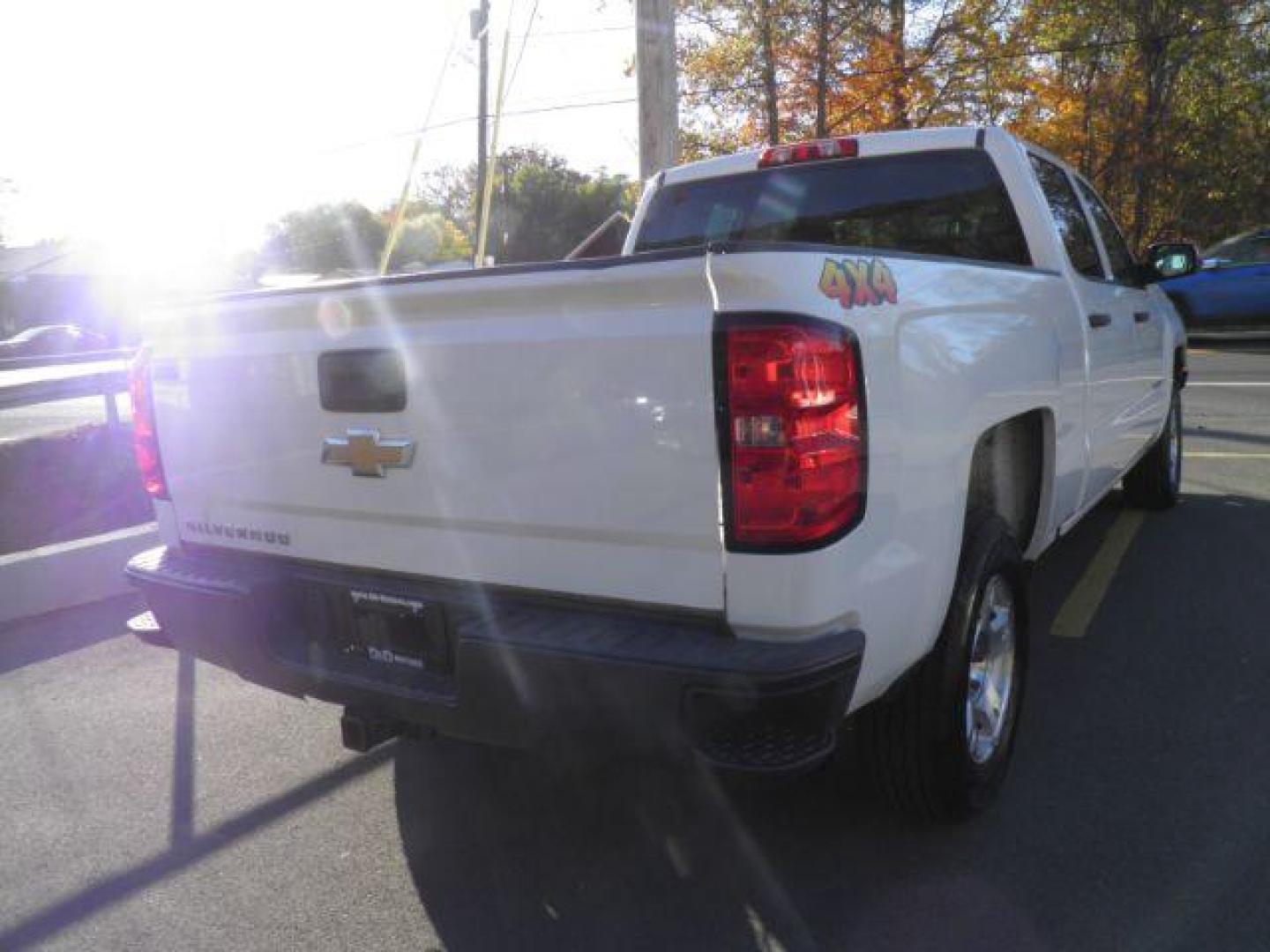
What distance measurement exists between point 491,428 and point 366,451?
40 cm

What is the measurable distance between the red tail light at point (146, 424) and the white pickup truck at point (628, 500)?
0.04ft

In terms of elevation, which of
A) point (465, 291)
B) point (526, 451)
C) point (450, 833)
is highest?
point (465, 291)

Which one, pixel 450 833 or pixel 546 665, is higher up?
pixel 546 665

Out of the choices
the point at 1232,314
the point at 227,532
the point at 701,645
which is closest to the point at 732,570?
the point at 701,645

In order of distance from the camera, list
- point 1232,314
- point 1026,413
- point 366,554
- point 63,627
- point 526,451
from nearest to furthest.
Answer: point 526,451
point 366,554
point 1026,413
point 63,627
point 1232,314

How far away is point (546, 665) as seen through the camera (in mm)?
2332

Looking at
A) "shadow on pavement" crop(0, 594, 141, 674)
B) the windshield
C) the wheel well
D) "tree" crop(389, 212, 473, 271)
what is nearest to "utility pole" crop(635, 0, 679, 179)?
"shadow on pavement" crop(0, 594, 141, 674)

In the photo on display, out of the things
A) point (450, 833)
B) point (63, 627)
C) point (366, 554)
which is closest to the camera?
point (366, 554)

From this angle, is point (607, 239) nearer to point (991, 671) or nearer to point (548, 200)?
point (991, 671)

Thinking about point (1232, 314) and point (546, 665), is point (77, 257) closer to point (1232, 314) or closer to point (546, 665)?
point (1232, 314)

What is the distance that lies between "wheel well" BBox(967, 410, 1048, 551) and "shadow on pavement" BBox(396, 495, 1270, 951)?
0.68 metres

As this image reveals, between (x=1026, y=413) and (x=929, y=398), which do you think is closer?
(x=929, y=398)

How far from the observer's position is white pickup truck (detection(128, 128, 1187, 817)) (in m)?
2.23

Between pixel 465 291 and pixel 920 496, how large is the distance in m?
1.16
